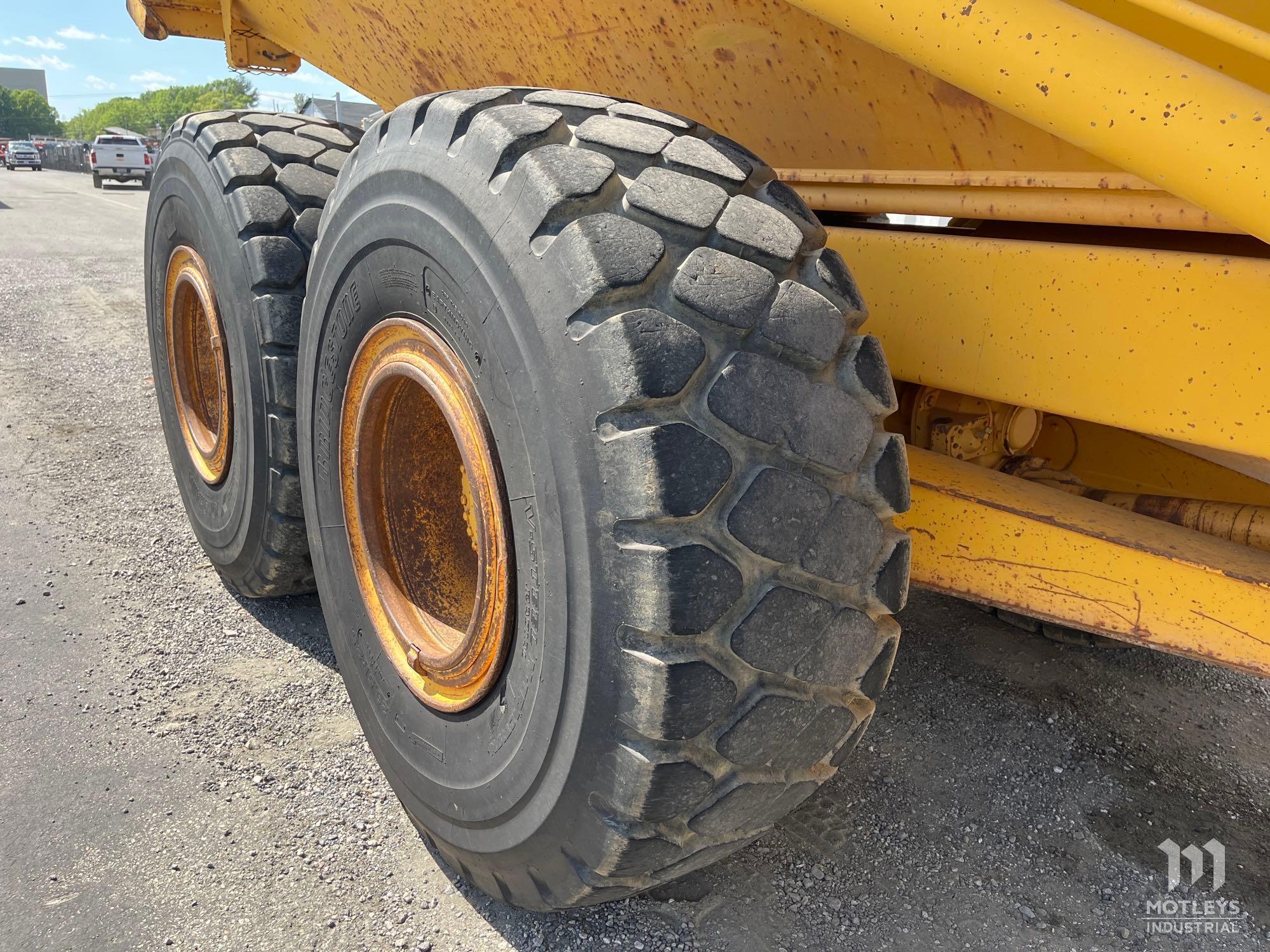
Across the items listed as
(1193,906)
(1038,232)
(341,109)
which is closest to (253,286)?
(1038,232)

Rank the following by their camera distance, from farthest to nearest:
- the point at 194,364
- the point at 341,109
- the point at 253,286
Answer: the point at 341,109
the point at 194,364
the point at 253,286

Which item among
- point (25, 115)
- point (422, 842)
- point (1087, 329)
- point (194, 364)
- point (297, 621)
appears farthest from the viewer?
point (25, 115)

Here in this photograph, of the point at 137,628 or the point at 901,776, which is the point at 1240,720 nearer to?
the point at 901,776

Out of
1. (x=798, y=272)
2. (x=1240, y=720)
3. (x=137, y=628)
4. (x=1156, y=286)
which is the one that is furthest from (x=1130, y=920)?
(x=137, y=628)

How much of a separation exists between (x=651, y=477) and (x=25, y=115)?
149 metres

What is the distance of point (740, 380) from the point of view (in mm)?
1500

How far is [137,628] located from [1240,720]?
3.38 m

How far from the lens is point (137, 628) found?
3160mm

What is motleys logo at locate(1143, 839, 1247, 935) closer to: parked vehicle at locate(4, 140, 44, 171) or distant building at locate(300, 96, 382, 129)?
distant building at locate(300, 96, 382, 129)

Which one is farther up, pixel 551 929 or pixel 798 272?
pixel 798 272

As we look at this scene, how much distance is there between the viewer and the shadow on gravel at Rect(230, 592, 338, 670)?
3105 mm

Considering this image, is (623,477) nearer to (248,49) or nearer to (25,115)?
(248,49)

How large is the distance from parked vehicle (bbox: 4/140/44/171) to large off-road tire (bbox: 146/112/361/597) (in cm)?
5015

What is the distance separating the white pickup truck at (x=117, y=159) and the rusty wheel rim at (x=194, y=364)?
1280 inches
